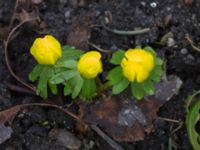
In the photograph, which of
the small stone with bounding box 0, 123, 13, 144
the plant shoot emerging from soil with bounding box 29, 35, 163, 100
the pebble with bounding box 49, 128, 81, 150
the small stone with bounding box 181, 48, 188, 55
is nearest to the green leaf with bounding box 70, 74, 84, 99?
the plant shoot emerging from soil with bounding box 29, 35, 163, 100

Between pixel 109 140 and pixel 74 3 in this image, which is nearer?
pixel 109 140

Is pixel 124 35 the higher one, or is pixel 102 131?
pixel 124 35

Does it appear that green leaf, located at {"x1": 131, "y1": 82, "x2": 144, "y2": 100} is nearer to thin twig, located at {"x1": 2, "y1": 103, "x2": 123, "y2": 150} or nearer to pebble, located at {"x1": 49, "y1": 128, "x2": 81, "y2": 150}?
thin twig, located at {"x1": 2, "y1": 103, "x2": 123, "y2": 150}

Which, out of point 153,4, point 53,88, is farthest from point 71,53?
point 153,4

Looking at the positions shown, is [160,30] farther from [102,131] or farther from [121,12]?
[102,131]

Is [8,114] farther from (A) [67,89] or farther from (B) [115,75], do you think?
(B) [115,75]

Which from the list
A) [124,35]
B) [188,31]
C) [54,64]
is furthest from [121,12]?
[54,64]

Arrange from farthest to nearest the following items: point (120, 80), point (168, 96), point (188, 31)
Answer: point (188, 31), point (168, 96), point (120, 80)
